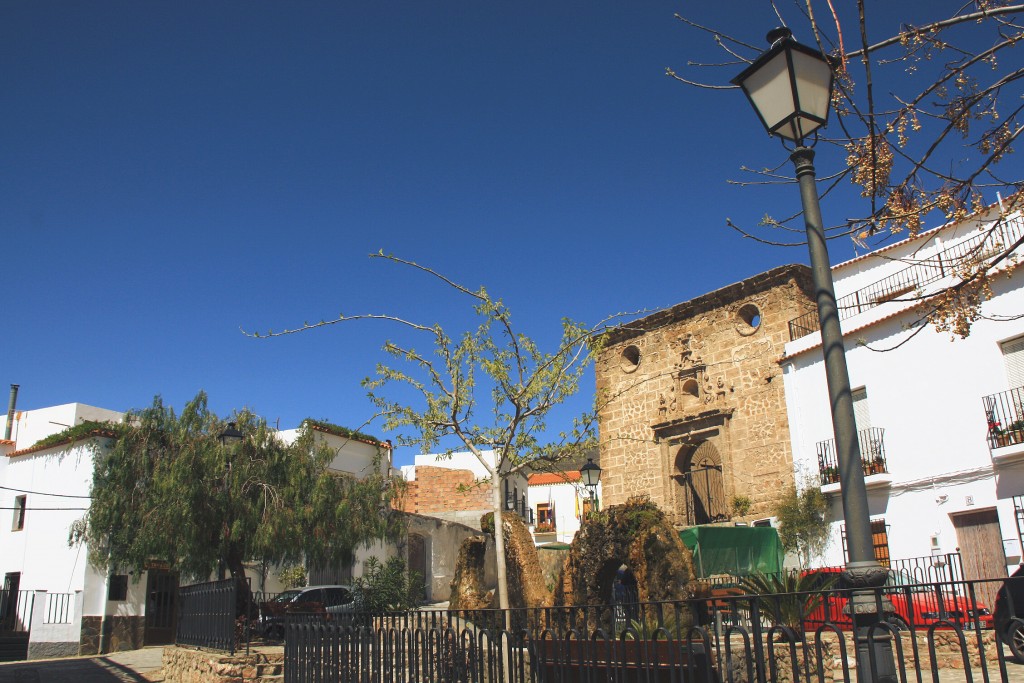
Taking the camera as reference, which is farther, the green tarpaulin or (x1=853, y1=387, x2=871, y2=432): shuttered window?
(x1=853, y1=387, x2=871, y2=432): shuttered window

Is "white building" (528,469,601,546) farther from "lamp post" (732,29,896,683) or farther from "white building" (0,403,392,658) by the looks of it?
"lamp post" (732,29,896,683)

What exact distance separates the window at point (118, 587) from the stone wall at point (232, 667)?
827 centimetres

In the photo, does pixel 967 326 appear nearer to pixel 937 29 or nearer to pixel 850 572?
pixel 937 29

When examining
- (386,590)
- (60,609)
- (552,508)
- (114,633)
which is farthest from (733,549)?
(552,508)

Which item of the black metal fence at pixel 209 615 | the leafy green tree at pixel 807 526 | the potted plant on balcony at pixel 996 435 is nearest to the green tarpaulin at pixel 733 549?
the leafy green tree at pixel 807 526

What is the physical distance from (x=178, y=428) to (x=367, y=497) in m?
4.33

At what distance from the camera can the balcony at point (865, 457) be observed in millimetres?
15516

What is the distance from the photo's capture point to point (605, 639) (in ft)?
14.5

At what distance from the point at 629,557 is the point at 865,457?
26.2 ft

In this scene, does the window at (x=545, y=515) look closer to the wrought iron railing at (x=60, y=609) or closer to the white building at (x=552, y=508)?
the white building at (x=552, y=508)

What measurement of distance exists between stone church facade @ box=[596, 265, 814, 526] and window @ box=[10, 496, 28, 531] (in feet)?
46.7

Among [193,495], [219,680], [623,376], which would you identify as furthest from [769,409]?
[219,680]

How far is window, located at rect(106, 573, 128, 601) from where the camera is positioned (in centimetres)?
1670

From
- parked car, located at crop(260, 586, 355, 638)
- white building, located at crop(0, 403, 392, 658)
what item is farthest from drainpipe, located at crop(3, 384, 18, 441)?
parked car, located at crop(260, 586, 355, 638)
